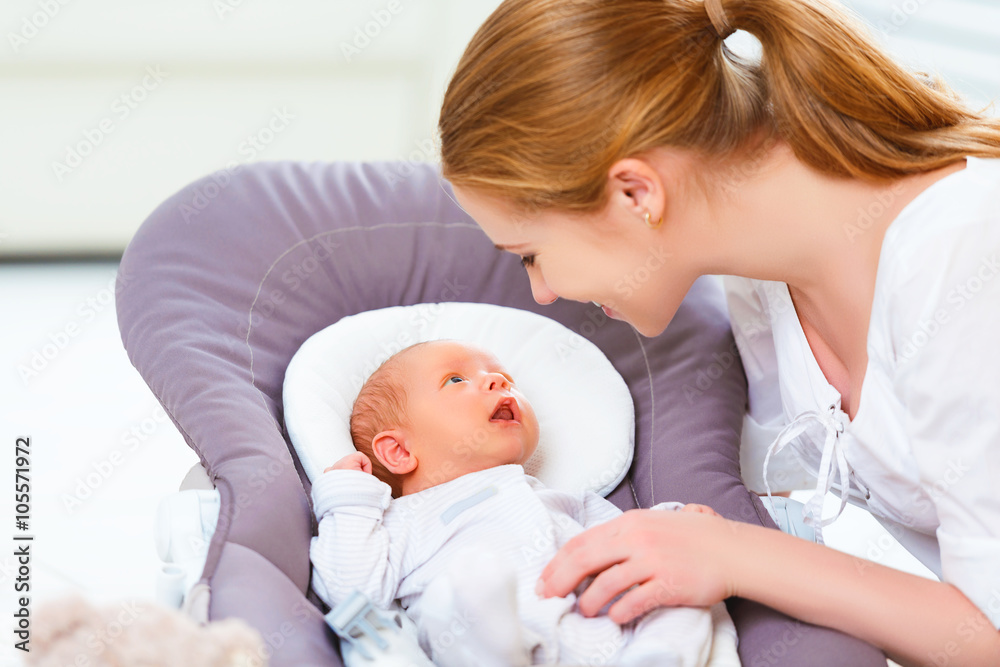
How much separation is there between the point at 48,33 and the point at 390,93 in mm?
1058

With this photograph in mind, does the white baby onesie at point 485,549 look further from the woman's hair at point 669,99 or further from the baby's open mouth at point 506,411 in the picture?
the woman's hair at point 669,99

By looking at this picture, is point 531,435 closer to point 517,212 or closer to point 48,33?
point 517,212

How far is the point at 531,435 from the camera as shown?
137 cm

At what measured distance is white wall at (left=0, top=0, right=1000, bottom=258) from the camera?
281cm

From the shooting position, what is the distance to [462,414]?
1332 mm

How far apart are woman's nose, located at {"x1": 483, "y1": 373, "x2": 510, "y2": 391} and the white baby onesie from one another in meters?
0.13

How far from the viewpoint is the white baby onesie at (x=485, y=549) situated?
3.40 feet

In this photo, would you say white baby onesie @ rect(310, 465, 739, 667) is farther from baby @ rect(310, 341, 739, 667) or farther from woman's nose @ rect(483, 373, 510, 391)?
woman's nose @ rect(483, 373, 510, 391)

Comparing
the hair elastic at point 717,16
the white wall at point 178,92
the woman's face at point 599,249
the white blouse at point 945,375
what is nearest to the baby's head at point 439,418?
the woman's face at point 599,249

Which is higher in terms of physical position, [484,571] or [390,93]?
[484,571]

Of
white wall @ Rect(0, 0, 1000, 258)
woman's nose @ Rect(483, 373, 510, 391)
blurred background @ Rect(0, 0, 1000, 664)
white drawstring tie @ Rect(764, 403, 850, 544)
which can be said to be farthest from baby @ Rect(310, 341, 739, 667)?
white wall @ Rect(0, 0, 1000, 258)

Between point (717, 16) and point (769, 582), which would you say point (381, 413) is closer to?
point (769, 582)

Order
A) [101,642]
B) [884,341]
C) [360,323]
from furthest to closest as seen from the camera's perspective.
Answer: [360,323], [884,341], [101,642]

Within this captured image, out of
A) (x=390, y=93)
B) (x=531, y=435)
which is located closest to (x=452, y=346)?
(x=531, y=435)
